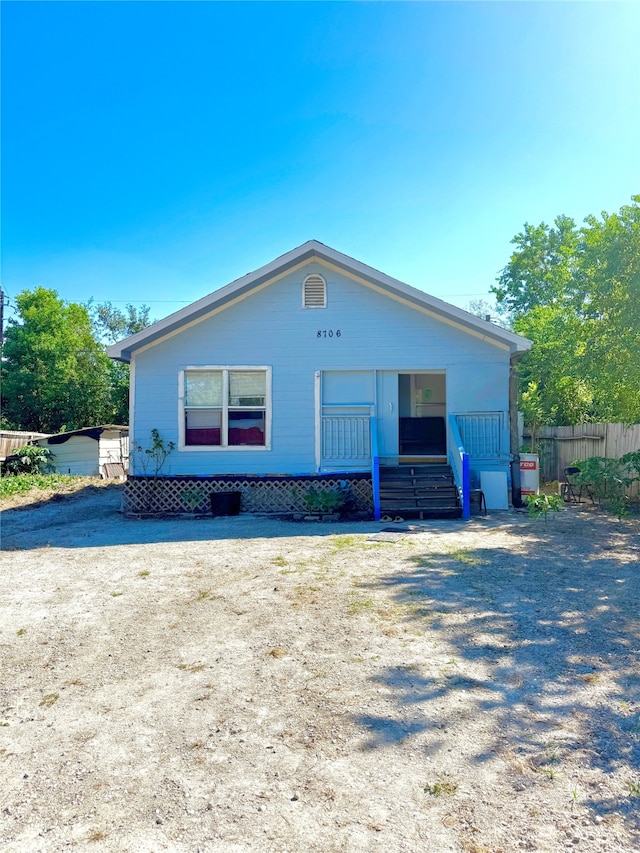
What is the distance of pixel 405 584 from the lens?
554 cm

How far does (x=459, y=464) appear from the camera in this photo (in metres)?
10.2

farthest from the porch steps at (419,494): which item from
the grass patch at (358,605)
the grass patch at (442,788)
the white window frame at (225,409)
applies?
the grass patch at (442,788)

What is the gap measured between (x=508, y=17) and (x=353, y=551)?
28.0 feet

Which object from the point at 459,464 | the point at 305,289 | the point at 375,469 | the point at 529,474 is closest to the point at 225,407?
the point at 305,289

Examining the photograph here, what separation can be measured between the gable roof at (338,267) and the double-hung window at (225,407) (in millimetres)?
1086

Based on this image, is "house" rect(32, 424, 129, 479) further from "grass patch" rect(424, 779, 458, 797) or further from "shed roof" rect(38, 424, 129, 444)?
"grass patch" rect(424, 779, 458, 797)

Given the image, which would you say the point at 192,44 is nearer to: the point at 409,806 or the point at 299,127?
the point at 299,127

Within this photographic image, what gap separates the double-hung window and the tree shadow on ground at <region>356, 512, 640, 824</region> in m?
5.52

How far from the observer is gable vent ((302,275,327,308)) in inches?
448

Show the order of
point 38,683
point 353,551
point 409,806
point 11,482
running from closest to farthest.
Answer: point 409,806
point 38,683
point 353,551
point 11,482

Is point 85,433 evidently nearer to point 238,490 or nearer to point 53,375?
point 238,490

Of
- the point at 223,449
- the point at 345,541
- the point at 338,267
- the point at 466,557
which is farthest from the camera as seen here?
the point at 223,449

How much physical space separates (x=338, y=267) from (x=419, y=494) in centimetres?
481

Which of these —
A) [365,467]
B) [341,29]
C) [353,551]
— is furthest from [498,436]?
[341,29]
